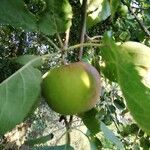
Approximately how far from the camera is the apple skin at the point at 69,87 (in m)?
0.86

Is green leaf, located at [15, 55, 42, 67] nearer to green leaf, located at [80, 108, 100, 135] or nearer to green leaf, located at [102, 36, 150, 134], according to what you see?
green leaf, located at [80, 108, 100, 135]

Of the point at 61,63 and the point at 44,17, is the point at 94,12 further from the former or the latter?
the point at 61,63

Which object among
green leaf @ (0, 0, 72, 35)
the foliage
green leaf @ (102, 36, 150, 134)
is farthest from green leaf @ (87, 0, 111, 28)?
green leaf @ (102, 36, 150, 134)

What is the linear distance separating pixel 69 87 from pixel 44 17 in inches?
9.3

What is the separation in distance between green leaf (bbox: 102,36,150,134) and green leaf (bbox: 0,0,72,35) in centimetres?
33

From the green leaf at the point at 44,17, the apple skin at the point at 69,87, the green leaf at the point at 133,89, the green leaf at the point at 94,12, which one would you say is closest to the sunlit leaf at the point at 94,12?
the green leaf at the point at 94,12

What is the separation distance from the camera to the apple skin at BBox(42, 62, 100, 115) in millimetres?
863

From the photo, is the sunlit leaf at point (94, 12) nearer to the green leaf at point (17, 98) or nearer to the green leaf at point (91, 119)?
the green leaf at point (91, 119)

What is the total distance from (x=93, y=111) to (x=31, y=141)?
0.77 feet

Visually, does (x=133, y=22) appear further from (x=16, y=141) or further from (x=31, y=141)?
(x=16, y=141)

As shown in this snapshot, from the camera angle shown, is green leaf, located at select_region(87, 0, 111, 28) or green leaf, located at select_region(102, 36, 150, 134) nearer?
green leaf, located at select_region(102, 36, 150, 134)

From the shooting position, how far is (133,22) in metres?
3.13

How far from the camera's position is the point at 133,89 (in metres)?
0.68

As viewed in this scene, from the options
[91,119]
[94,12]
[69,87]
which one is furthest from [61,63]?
[94,12]
